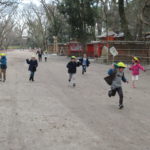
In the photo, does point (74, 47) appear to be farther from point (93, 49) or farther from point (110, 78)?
point (110, 78)

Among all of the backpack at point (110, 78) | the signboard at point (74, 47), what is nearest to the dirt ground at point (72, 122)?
the backpack at point (110, 78)

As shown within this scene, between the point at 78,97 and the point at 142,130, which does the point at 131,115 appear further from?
the point at 78,97

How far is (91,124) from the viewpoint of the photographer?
7.70 m

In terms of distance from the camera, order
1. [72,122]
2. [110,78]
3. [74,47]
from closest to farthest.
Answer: [72,122], [110,78], [74,47]

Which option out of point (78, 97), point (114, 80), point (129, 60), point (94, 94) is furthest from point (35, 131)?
point (129, 60)

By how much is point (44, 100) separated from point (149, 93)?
15.9ft

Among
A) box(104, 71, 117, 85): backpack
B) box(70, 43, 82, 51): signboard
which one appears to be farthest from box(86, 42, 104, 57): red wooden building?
box(104, 71, 117, 85): backpack

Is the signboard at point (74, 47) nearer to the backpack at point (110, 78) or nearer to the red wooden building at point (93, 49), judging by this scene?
the red wooden building at point (93, 49)

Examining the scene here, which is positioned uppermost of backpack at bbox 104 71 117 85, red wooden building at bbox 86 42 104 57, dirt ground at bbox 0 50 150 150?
red wooden building at bbox 86 42 104 57

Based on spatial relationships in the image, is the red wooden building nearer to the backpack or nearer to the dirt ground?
the dirt ground

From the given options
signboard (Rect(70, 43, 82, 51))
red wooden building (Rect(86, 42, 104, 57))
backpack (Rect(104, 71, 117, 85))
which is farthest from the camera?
signboard (Rect(70, 43, 82, 51))

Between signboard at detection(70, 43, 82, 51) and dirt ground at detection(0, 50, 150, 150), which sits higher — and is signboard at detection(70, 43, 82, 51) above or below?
above

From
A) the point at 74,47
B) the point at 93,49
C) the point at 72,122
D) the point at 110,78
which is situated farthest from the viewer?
the point at 74,47

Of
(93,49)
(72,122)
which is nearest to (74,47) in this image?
(93,49)
